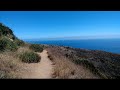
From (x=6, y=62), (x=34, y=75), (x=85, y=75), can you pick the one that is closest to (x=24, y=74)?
(x=34, y=75)

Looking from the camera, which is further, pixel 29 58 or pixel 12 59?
pixel 29 58

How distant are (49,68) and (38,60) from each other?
9.64 ft

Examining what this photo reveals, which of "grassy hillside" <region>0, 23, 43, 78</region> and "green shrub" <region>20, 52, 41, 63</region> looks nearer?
"grassy hillside" <region>0, 23, 43, 78</region>

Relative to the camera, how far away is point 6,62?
43.3 ft

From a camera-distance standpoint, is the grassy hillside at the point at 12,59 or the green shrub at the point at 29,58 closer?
the grassy hillside at the point at 12,59

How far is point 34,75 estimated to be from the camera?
12.0 m
